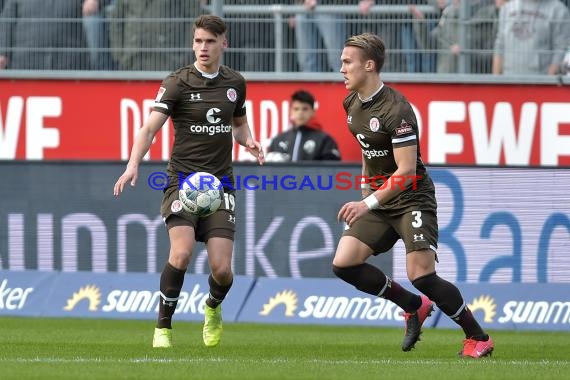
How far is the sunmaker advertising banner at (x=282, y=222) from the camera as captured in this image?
14.2 meters

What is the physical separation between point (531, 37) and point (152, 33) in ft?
15.6

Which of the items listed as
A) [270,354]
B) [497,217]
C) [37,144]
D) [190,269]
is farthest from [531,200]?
[37,144]

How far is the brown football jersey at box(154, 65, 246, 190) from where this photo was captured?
10773 mm

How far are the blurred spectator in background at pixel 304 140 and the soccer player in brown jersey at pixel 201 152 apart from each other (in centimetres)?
467

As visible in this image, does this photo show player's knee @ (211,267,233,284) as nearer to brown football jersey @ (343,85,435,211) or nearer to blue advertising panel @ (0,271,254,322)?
brown football jersey @ (343,85,435,211)

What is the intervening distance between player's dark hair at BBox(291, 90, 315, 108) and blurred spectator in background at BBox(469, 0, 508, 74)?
2306 millimetres

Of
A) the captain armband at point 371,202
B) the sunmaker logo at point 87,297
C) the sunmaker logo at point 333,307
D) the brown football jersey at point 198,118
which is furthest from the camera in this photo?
the sunmaker logo at point 87,297

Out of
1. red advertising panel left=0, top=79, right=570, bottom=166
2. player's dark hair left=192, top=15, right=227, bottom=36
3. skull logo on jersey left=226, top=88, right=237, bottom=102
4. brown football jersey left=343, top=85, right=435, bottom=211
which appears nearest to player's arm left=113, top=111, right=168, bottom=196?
skull logo on jersey left=226, top=88, right=237, bottom=102

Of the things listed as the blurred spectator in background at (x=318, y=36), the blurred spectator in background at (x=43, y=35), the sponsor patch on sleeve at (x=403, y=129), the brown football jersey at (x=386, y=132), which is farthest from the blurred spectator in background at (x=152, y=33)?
the sponsor patch on sleeve at (x=403, y=129)

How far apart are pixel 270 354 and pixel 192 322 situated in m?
3.85

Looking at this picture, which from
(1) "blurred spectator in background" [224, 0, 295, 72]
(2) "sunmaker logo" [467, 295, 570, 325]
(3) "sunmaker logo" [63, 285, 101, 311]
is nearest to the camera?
(2) "sunmaker logo" [467, 295, 570, 325]

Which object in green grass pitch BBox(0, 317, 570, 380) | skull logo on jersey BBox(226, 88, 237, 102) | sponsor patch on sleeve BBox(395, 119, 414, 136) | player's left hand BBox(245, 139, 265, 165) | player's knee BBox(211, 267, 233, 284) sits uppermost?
skull logo on jersey BBox(226, 88, 237, 102)

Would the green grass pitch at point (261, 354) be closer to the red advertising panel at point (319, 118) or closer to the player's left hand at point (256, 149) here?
the player's left hand at point (256, 149)

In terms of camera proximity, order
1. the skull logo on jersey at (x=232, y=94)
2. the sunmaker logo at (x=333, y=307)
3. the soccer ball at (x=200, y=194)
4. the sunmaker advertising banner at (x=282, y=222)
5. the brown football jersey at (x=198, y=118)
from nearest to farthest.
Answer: the soccer ball at (x=200, y=194) → the brown football jersey at (x=198, y=118) → the skull logo on jersey at (x=232, y=94) → the sunmaker logo at (x=333, y=307) → the sunmaker advertising banner at (x=282, y=222)
